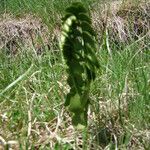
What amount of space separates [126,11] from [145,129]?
7.44 feet

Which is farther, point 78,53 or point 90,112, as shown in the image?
point 90,112

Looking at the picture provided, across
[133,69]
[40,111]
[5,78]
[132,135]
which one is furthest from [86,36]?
[5,78]

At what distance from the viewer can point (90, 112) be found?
5.15ft

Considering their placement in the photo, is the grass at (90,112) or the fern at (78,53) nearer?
the fern at (78,53)

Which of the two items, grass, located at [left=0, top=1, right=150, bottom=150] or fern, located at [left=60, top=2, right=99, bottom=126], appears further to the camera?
grass, located at [left=0, top=1, right=150, bottom=150]

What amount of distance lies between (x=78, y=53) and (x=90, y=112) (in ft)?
1.20

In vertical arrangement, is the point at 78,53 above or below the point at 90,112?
above

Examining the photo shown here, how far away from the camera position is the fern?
1.23m

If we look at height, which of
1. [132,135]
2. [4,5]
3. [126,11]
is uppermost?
[4,5]

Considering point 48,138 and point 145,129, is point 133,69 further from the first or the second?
point 48,138

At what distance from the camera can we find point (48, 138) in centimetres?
144

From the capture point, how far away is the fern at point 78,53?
48.6 inches

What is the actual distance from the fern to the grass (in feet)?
0.39

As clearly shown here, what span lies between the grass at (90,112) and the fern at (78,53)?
119 mm
